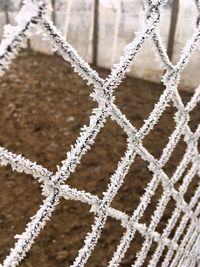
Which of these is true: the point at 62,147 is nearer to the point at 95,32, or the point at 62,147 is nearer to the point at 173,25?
the point at 173,25

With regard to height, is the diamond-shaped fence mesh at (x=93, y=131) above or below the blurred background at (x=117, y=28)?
below

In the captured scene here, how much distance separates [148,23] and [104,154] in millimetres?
2221

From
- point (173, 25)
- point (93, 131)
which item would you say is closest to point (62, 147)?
point (173, 25)

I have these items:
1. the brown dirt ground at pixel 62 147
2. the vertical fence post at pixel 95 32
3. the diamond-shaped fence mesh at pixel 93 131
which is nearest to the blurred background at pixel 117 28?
the vertical fence post at pixel 95 32

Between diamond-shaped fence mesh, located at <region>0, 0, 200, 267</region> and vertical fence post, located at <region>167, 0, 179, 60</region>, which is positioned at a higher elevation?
vertical fence post, located at <region>167, 0, 179, 60</region>

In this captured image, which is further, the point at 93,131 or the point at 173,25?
the point at 173,25

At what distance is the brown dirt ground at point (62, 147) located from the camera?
2309mm

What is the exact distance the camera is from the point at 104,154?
3084 millimetres

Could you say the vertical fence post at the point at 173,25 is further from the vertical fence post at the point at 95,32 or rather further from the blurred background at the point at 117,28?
the vertical fence post at the point at 95,32

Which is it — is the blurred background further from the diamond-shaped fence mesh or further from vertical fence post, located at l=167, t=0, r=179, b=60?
the diamond-shaped fence mesh

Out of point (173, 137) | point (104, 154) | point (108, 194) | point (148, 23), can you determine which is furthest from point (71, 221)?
point (148, 23)

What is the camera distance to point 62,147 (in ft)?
10.4

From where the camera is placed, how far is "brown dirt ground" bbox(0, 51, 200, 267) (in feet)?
7.57

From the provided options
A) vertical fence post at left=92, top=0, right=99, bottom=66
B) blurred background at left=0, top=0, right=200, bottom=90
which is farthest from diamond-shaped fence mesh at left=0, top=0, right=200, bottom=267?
vertical fence post at left=92, top=0, right=99, bottom=66
